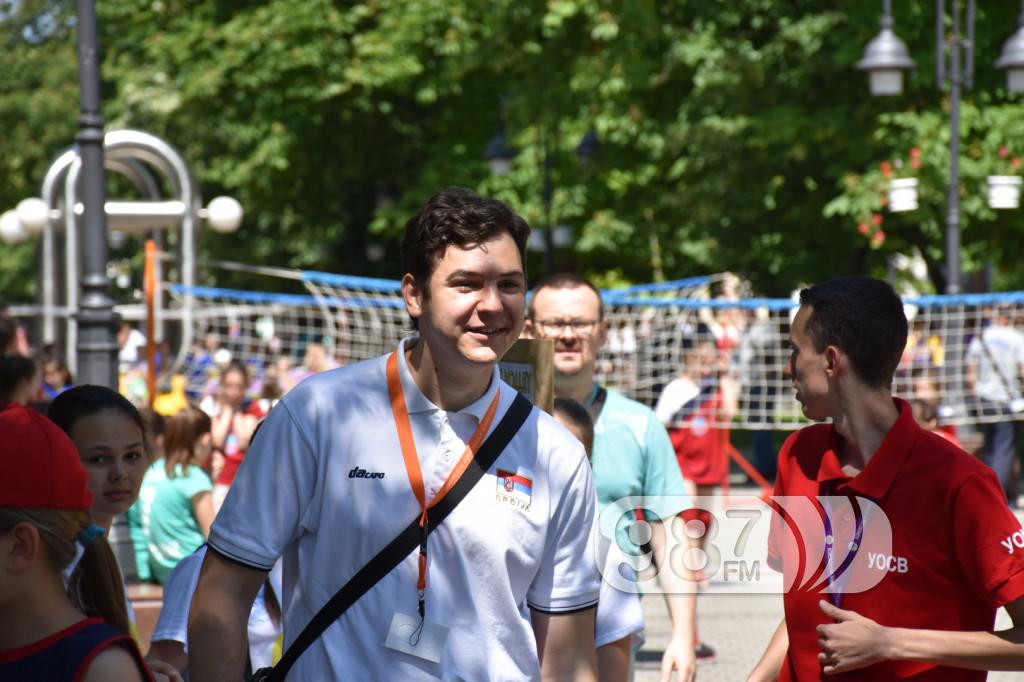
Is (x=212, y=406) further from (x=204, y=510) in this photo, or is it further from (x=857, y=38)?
(x=857, y=38)

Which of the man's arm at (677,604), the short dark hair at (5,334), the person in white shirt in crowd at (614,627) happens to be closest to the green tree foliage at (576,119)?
the short dark hair at (5,334)

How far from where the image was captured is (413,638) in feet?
9.85

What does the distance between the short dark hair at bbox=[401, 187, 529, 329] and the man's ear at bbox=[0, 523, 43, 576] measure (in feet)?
3.07

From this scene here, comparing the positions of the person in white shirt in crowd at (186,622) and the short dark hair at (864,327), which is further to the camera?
the person in white shirt in crowd at (186,622)

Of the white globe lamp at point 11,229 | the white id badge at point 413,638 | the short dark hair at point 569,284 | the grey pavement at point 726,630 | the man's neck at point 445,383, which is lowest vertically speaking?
the grey pavement at point 726,630

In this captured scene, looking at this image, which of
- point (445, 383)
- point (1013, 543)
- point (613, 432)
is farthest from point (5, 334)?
point (1013, 543)

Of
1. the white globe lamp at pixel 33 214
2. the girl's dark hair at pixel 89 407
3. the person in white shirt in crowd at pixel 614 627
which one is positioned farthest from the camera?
the white globe lamp at pixel 33 214

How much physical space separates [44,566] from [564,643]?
111 cm

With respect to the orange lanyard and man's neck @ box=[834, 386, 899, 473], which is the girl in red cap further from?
man's neck @ box=[834, 386, 899, 473]

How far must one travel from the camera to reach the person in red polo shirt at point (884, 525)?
3.31 m

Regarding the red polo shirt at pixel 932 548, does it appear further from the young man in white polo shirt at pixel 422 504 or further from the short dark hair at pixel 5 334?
the short dark hair at pixel 5 334

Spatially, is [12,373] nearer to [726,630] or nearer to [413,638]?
[726,630]

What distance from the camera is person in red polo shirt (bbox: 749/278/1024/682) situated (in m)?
3.31

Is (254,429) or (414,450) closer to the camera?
(414,450)
